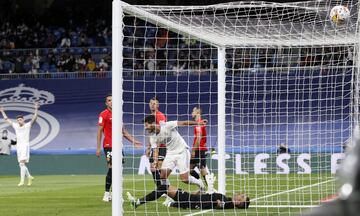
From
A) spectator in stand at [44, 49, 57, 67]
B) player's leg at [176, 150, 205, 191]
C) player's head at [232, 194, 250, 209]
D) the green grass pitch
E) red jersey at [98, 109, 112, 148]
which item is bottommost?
the green grass pitch

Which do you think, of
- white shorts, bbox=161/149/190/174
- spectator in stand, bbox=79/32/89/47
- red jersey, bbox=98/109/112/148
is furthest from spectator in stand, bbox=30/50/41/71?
white shorts, bbox=161/149/190/174

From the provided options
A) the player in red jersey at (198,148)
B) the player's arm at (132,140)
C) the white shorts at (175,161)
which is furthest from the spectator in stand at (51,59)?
the white shorts at (175,161)

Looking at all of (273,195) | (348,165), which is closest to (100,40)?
(273,195)

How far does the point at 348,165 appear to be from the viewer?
4.35ft

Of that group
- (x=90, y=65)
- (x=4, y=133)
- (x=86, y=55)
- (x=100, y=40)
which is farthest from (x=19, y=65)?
(x=4, y=133)

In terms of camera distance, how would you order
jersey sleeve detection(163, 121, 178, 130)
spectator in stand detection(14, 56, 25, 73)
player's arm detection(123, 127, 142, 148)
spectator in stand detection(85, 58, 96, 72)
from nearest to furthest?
jersey sleeve detection(163, 121, 178, 130) → player's arm detection(123, 127, 142, 148) → spectator in stand detection(14, 56, 25, 73) → spectator in stand detection(85, 58, 96, 72)

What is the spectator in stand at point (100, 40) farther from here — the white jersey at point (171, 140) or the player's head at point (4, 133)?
the white jersey at point (171, 140)

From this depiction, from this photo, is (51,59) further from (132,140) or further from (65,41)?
(132,140)

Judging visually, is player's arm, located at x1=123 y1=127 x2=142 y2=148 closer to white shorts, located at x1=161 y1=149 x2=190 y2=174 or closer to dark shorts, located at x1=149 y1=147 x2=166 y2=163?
dark shorts, located at x1=149 y1=147 x2=166 y2=163

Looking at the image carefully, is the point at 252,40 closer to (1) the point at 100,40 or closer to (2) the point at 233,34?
(2) the point at 233,34

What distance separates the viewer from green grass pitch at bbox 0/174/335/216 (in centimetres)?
1344

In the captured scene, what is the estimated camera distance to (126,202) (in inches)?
598

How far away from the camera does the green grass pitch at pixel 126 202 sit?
44.1 feet

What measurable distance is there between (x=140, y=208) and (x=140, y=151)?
50.6 ft
